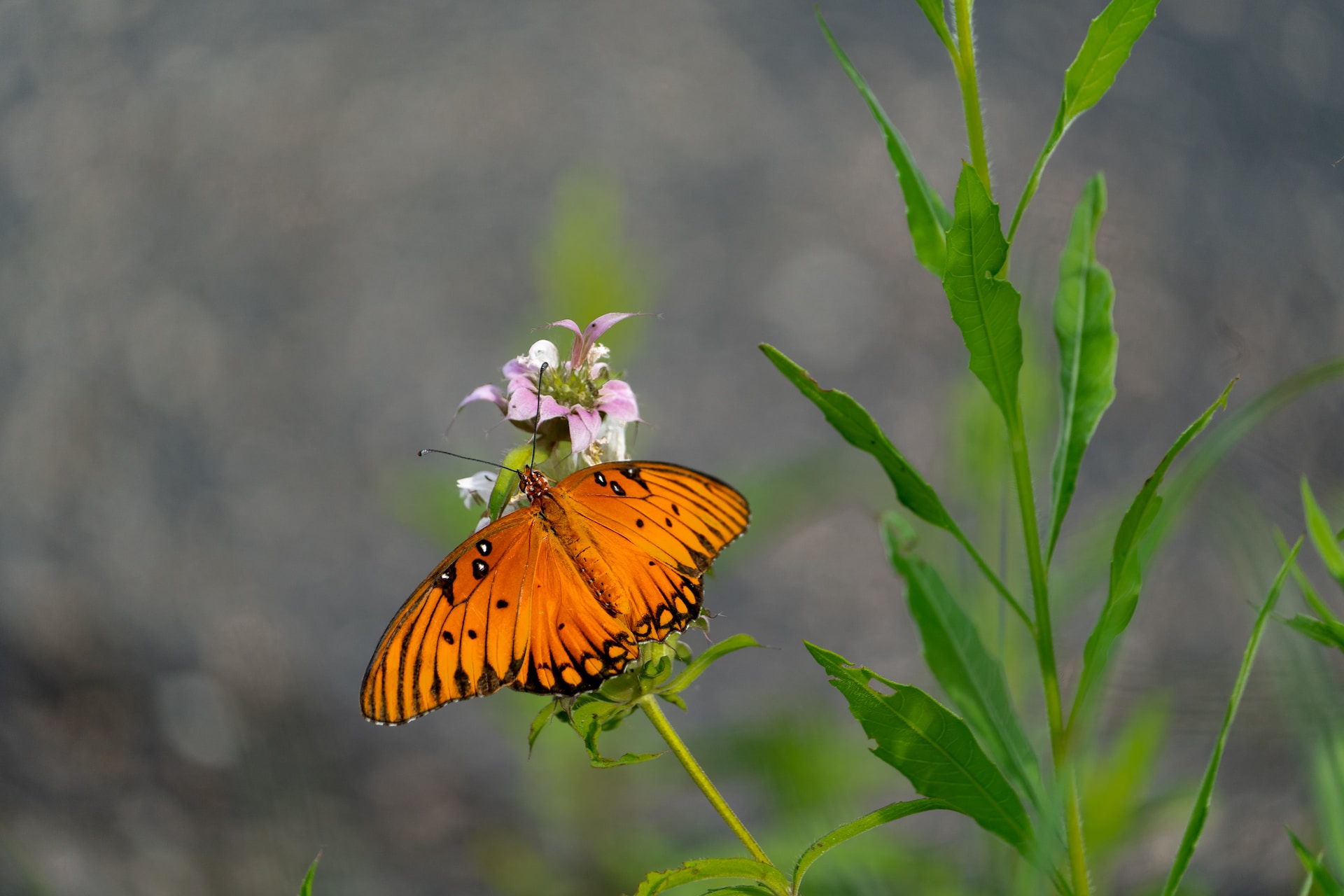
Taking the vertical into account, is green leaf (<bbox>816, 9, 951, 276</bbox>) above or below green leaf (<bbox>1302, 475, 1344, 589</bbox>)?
above

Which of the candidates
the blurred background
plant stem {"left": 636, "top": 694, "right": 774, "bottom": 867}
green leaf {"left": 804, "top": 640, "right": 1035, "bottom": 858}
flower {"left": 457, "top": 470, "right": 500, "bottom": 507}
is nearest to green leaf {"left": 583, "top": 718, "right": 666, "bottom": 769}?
plant stem {"left": 636, "top": 694, "right": 774, "bottom": 867}

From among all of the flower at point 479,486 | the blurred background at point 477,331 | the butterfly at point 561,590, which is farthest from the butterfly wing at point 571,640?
the blurred background at point 477,331

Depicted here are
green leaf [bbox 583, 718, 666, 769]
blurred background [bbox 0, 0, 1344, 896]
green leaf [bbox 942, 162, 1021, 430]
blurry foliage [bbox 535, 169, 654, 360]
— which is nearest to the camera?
green leaf [bbox 942, 162, 1021, 430]

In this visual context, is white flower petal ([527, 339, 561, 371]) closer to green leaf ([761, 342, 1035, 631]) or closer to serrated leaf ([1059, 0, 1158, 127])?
green leaf ([761, 342, 1035, 631])

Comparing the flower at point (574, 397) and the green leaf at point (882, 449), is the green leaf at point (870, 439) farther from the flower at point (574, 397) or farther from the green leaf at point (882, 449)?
the flower at point (574, 397)

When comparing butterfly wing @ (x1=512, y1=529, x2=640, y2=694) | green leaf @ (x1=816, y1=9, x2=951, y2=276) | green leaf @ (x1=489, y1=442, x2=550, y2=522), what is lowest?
butterfly wing @ (x1=512, y1=529, x2=640, y2=694)

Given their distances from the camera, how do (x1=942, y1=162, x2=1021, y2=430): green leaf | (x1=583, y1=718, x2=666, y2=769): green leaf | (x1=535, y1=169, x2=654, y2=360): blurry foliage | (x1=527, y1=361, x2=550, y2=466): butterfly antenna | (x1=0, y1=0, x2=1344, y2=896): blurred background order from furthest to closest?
1. (x1=0, y1=0, x2=1344, y2=896): blurred background
2. (x1=535, y1=169, x2=654, y2=360): blurry foliage
3. (x1=527, y1=361, x2=550, y2=466): butterfly antenna
4. (x1=583, y1=718, x2=666, y2=769): green leaf
5. (x1=942, y1=162, x2=1021, y2=430): green leaf

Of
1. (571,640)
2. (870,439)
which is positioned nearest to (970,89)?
(870,439)
